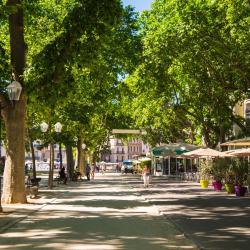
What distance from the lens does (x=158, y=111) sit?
48750 mm

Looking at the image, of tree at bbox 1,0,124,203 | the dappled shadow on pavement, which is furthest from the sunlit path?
tree at bbox 1,0,124,203

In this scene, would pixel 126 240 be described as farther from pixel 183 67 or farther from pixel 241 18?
pixel 183 67

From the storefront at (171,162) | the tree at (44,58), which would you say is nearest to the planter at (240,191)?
the tree at (44,58)

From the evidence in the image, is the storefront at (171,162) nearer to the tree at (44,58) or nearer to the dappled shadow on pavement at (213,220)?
the dappled shadow on pavement at (213,220)

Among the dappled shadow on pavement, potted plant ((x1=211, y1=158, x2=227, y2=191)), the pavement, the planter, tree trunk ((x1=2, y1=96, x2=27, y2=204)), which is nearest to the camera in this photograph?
the pavement

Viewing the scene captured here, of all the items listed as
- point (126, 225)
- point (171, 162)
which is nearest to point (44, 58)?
point (126, 225)

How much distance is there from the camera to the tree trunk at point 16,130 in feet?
67.9

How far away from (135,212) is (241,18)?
10.9m

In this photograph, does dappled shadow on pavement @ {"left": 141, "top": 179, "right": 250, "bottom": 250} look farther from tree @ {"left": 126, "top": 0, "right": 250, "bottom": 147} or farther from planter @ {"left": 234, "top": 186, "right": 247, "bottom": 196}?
tree @ {"left": 126, "top": 0, "right": 250, "bottom": 147}

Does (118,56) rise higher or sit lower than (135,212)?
higher

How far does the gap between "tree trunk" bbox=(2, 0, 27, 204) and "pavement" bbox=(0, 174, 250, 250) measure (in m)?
0.84

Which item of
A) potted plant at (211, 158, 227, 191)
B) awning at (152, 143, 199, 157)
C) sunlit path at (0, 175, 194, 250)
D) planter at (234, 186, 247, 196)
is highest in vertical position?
awning at (152, 143, 199, 157)

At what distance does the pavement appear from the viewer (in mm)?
11125

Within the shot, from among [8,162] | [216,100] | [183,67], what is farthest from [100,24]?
[216,100]
